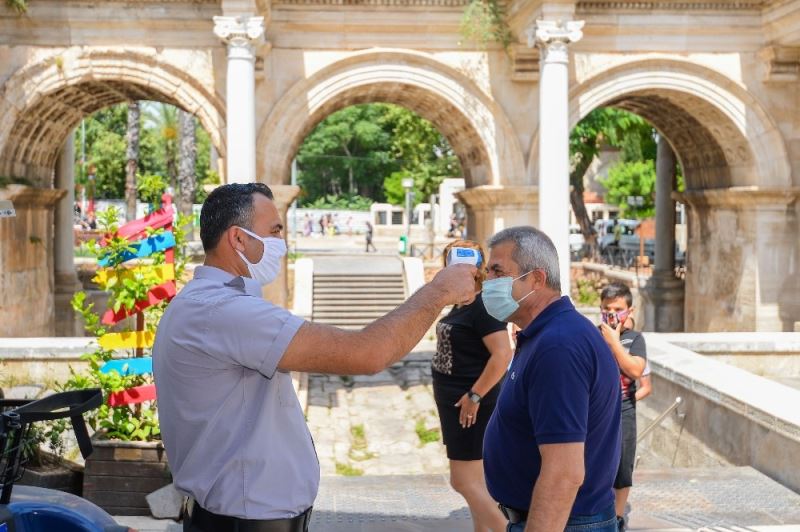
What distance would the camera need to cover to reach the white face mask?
314 centimetres

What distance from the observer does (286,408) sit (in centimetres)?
310

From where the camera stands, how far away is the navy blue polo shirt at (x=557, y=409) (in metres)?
3.19

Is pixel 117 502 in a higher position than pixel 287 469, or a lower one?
lower

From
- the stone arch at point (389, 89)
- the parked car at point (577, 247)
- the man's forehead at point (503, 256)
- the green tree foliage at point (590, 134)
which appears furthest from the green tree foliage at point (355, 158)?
the man's forehead at point (503, 256)

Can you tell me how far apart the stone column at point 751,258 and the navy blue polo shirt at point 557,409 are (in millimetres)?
12698

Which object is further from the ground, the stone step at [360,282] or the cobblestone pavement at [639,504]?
the stone step at [360,282]

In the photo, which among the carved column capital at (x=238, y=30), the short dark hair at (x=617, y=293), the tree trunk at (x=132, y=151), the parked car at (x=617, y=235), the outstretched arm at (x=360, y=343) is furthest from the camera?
the tree trunk at (x=132, y=151)

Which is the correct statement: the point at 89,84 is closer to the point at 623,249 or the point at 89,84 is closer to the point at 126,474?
the point at 126,474

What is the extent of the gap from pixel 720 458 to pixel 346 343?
5901mm

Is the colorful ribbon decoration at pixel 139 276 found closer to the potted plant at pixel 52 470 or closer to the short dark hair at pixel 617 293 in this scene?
the potted plant at pixel 52 470

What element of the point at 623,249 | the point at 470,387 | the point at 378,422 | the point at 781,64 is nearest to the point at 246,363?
the point at 470,387

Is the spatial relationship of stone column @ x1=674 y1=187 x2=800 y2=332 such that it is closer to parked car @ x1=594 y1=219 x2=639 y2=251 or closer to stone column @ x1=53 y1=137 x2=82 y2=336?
stone column @ x1=53 y1=137 x2=82 y2=336

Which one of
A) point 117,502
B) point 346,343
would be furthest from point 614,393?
point 117,502

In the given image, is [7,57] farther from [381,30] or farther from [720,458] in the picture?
[720,458]
